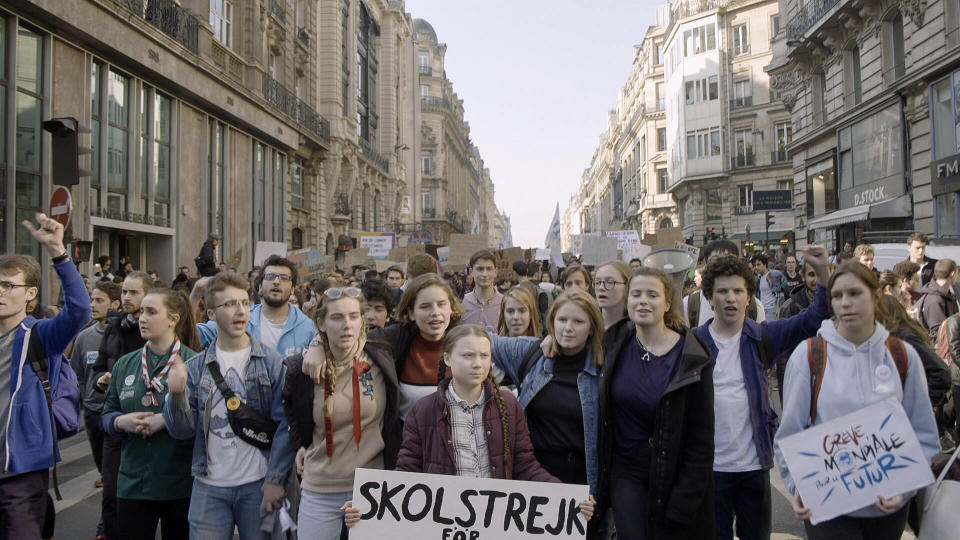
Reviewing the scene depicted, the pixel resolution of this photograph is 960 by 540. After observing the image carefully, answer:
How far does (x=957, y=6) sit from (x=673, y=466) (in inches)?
721

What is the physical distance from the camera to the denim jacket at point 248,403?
11.8ft

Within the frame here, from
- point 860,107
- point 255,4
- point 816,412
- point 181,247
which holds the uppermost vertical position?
point 255,4

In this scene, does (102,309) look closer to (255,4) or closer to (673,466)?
(673,466)

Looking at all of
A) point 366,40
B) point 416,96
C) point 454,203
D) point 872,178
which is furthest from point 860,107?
point 454,203

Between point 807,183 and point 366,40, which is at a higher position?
point 366,40

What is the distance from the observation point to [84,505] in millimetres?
5715

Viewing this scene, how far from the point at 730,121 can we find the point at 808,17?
2284cm

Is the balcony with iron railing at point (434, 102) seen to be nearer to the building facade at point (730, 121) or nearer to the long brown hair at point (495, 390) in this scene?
the building facade at point (730, 121)

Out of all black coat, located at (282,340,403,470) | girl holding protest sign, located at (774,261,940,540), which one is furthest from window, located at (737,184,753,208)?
black coat, located at (282,340,403,470)

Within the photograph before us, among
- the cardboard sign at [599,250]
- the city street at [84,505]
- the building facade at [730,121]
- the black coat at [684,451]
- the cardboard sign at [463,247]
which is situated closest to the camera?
the black coat at [684,451]

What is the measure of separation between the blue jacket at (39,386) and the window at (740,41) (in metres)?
50.5

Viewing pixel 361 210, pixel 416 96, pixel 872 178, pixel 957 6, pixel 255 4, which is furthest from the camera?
pixel 416 96

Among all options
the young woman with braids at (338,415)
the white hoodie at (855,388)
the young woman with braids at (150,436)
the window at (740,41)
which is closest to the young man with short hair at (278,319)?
the young woman with braids at (150,436)

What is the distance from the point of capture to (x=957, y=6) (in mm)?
16391
